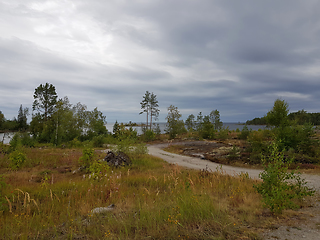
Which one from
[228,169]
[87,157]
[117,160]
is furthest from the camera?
[228,169]

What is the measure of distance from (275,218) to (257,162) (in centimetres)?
1152

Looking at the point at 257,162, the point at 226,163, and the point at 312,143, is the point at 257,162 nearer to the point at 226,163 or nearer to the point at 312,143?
the point at 226,163

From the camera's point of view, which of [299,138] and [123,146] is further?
[299,138]

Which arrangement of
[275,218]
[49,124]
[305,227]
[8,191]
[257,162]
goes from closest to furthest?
[305,227], [275,218], [8,191], [257,162], [49,124]

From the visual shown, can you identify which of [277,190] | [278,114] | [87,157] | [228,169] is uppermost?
[278,114]

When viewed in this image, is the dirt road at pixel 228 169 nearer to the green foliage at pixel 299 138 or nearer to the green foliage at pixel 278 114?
the green foliage at pixel 299 138

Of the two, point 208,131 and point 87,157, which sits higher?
point 208,131

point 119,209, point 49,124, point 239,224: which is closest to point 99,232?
point 119,209

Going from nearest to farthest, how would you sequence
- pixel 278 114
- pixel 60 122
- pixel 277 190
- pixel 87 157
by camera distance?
pixel 277 190 → pixel 87 157 → pixel 278 114 → pixel 60 122

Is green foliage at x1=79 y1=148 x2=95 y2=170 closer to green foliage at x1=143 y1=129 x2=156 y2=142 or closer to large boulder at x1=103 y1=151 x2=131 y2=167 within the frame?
large boulder at x1=103 y1=151 x2=131 y2=167

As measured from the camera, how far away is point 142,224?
380cm

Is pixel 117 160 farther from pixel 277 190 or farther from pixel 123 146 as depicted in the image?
pixel 277 190

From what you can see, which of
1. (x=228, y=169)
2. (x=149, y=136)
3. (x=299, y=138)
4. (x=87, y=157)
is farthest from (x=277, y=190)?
(x=149, y=136)

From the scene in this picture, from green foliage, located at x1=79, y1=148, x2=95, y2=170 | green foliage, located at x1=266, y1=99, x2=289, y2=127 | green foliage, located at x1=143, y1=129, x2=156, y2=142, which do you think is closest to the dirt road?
green foliage, located at x1=79, y1=148, x2=95, y2=170
